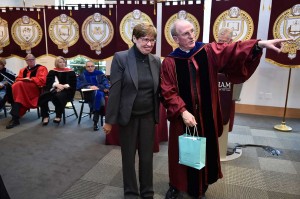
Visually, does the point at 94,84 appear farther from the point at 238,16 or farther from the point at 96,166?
the point at 238,16

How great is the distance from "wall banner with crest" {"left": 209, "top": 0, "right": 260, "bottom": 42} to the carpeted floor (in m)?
1.76

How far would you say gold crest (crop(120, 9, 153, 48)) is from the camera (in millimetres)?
5047

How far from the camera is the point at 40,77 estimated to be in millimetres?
4730

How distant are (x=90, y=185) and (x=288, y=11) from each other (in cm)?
408

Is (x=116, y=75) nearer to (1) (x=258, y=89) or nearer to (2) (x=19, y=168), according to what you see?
(2) (x=19, y=168)

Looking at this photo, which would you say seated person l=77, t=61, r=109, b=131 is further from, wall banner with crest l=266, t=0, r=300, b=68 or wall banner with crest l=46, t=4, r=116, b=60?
wall banner with crest l=266, t=0, r=300, b=68

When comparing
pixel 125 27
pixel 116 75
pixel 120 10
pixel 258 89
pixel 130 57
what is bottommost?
pixel 258 89

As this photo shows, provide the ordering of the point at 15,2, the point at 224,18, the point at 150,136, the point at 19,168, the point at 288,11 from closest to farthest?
1. the point at 150,136
2. the point at 19,168
3. the point at 288,11
4. the point at 224,18
5. the point at 15,2

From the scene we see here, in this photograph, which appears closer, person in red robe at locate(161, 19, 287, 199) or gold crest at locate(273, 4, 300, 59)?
person in red robe at locate(161, 19, 287, 199)

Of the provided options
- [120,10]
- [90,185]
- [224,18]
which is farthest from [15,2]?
[90,185]

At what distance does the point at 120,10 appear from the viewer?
5137 mm

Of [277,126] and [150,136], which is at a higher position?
[150,136]

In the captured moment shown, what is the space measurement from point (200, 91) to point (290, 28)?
323 centimetres

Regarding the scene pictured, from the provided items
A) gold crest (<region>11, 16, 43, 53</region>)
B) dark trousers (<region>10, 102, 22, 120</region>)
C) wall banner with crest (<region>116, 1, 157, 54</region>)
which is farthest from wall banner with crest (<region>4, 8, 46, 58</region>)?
wall banner with crest (<region>116, 1, 157, 54</region>)
